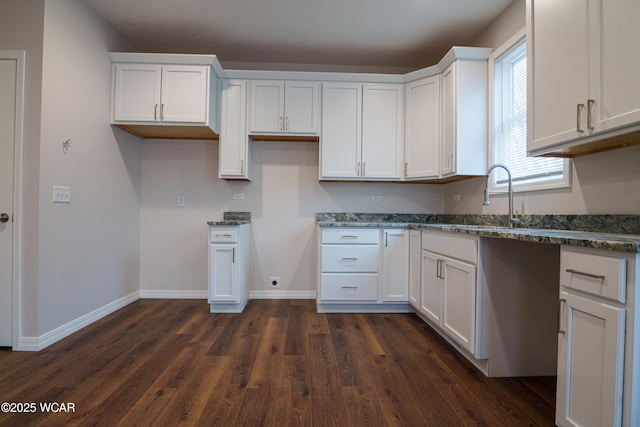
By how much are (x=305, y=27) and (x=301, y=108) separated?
73cm

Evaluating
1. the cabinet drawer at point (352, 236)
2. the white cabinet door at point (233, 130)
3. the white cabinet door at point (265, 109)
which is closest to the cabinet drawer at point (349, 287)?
the cabinet drawer at point (352, 236)

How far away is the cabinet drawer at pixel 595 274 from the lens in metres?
1.01

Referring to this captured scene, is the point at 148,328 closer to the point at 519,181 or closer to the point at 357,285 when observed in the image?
the point at 357,285

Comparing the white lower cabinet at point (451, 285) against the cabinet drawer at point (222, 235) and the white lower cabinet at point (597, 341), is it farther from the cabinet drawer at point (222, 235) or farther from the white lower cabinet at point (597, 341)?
the cabinet drawer at point (222, 235)

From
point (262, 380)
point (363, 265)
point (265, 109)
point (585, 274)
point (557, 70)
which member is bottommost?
point (262, 380)

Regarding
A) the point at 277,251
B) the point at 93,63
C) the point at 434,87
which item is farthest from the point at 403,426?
the point at 93,63

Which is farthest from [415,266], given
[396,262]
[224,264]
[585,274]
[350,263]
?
[224,264]

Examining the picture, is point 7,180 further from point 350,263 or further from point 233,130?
point 350,263

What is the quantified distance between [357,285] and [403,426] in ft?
5.18

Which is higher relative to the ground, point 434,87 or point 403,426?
point 434,87

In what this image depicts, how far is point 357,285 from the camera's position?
2.94 metres

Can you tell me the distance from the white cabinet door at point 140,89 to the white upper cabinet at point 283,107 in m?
0.89

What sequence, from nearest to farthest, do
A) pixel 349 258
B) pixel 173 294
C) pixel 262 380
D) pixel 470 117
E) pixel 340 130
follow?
1. pixel 262 380
2. pixel 470 117
3. pixel 349 258
4. pixel 340 130
5. pixel 173 294

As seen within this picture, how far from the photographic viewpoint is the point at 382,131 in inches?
125
